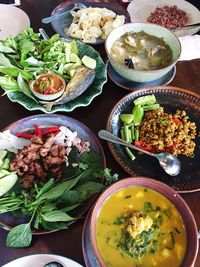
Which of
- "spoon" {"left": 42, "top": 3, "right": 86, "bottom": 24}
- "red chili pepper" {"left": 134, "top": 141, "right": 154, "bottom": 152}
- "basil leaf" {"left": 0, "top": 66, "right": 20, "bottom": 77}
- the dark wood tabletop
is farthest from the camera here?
"spoon" {"left": 42, "top": 3, "right": 86, "bottom": 24}

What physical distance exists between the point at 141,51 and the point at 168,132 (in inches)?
18.8

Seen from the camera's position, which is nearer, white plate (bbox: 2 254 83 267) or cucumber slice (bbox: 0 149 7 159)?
white plate (bbox: 2 254 83 267)

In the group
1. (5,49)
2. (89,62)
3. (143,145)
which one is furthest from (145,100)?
(5,49)

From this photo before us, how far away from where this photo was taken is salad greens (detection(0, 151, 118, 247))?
37.2 inches

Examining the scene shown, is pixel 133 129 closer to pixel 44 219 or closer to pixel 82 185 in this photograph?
pixel 82 185

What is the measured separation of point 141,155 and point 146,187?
9.1 inches

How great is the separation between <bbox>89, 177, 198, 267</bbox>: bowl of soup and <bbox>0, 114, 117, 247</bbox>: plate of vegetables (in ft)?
0.30

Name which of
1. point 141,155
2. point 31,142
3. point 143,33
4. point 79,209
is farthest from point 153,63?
point 79,209

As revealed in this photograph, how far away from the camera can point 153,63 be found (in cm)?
147

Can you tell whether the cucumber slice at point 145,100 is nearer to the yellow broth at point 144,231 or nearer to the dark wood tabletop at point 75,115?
the dark wood tabletop at point 75,115

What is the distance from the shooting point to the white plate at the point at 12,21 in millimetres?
1632

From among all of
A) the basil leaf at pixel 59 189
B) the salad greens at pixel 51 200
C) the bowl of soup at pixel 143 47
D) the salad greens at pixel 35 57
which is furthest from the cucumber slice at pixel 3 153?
the bowl of soup at pixel 143 47

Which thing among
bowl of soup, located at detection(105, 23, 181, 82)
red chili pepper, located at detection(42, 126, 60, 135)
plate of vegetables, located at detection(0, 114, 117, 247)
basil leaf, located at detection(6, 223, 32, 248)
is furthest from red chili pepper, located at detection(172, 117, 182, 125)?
basil leaf, located at detection(6, 223, 32, 248)

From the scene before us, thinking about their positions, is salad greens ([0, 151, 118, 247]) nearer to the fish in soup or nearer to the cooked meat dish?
the cooked meat dish
